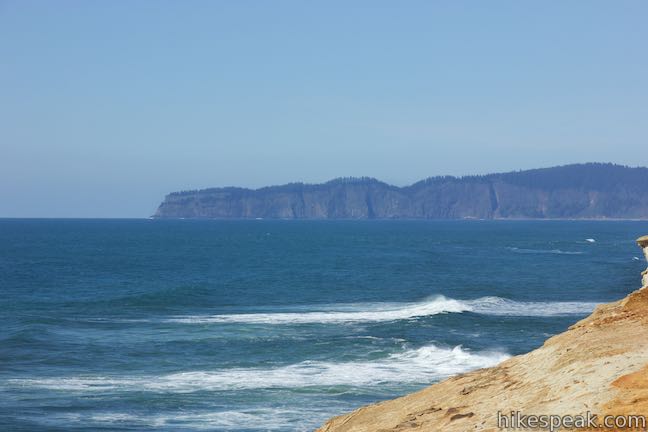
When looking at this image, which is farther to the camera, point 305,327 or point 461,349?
point 305,327

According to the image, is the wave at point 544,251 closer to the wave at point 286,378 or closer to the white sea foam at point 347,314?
the white sea foam at point 347,314

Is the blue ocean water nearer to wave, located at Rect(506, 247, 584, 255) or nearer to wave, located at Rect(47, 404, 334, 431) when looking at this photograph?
wave, located at Rect(47, 404, 334, 431)

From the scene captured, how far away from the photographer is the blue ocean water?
98.7ft

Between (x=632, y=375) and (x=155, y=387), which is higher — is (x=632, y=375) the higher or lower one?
the higher one

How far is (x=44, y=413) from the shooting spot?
29.3 meters

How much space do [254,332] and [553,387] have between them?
33.8 meters

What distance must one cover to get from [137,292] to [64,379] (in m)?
36.6

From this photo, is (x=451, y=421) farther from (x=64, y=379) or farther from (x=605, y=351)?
(x=64, y=379)

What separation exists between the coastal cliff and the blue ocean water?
12.0m

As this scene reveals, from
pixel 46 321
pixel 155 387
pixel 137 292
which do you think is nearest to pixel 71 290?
pixel 137 292

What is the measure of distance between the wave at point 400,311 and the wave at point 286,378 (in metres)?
14.3

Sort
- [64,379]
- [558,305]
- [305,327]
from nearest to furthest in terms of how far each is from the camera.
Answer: [64,379], [305,327], [558,305]

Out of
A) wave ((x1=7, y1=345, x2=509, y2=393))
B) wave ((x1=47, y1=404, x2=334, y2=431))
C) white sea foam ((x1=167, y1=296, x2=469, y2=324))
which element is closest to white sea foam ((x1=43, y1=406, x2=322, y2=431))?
wave ((x1=47, y1=404, x2=334, y2=431))

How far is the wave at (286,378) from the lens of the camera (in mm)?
33000
